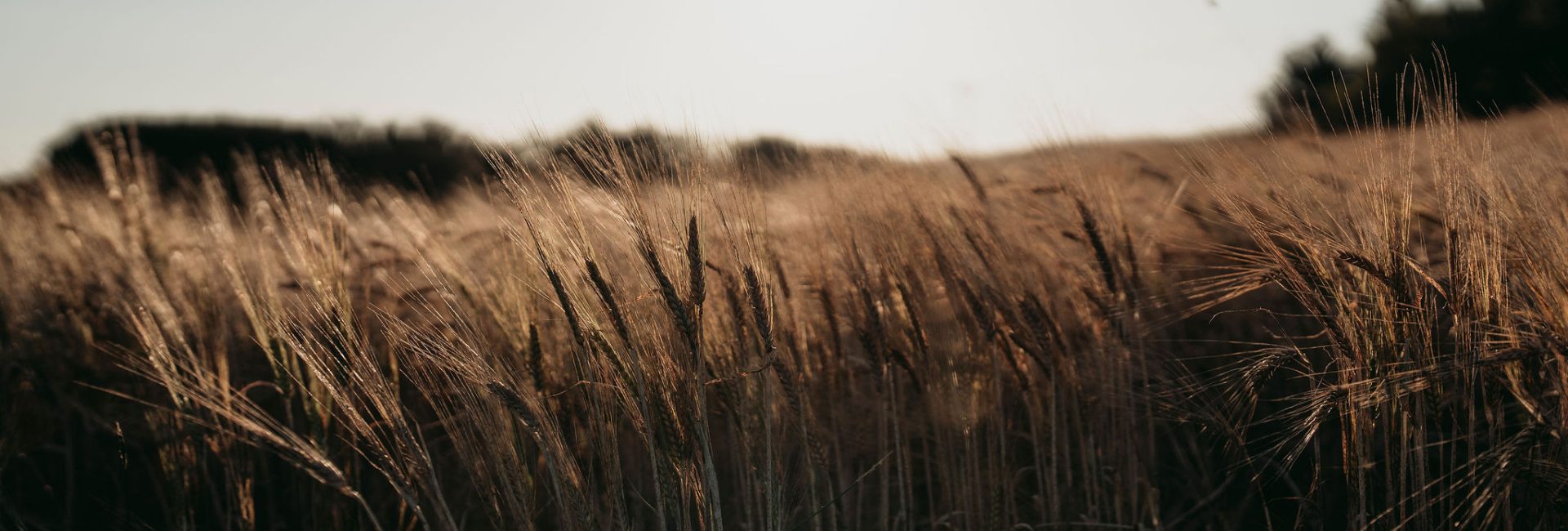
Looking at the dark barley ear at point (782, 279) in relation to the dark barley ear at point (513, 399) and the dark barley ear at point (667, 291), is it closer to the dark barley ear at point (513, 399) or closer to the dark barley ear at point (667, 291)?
the dark barley ear at point (667, 291)

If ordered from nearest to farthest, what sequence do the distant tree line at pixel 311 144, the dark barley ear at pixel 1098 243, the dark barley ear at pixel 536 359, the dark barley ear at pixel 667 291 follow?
1. the dark barley ear at pixel 667 291
2. the dark barley ear at pixel 536 359
3. the dark barley ear at pixel 1098 243
4. the distant tree line at pixel 311 144

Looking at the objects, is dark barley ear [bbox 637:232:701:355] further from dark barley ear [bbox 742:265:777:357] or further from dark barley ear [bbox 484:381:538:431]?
dark barley ear [bbox 484:381:538:431]

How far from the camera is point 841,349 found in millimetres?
2664

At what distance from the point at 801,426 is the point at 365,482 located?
179 centimetres

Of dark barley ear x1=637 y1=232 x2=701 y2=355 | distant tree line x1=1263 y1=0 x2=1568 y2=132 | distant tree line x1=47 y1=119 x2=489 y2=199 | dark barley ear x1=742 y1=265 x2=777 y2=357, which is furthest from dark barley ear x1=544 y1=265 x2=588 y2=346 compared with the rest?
distant tree line x1=47 y1=119 x2=489 y2=199

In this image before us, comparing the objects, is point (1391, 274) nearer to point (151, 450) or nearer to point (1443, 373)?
point (1443, 373)

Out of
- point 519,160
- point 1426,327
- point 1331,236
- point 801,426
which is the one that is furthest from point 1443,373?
point 519,160

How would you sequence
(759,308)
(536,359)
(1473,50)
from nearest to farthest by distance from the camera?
1. (759,308)
2. (536,359)
3. (1473,50)

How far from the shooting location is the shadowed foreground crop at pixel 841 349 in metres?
1.78

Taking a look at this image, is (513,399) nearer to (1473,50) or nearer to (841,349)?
(841,349)

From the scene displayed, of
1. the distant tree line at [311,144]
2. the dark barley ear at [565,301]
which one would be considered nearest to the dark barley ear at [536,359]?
the dark barley ear at [565,301]

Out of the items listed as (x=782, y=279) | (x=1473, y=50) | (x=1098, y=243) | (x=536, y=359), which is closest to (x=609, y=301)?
(x=536, y=359)

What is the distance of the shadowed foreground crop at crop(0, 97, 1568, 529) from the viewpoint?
69.9 inches

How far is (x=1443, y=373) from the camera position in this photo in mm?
1635
